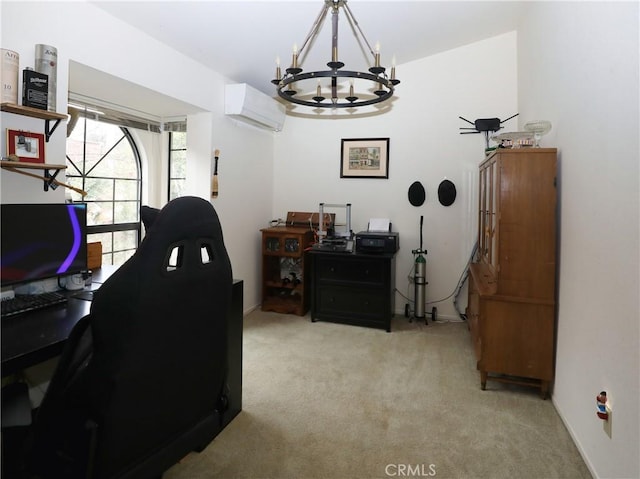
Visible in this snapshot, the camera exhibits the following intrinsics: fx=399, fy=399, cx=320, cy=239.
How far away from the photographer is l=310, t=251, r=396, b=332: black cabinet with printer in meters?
3.85

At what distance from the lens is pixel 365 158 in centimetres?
446

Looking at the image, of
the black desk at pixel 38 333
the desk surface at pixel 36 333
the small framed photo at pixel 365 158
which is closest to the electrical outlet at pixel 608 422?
the black desk at pixel 38 333

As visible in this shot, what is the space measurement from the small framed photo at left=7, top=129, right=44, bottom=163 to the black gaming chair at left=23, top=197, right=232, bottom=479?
4.38ft

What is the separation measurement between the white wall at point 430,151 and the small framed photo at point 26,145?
2.98 m

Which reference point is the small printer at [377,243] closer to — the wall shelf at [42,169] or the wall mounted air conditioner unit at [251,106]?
the wall mounted air conditioner unit at [251,106]

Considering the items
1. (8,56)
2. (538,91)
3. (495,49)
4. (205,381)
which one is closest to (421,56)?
(495,49)

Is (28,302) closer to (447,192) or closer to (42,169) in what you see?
(42,169)

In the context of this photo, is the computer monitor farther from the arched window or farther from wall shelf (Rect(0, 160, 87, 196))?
the arched window

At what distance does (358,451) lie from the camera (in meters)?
2.03

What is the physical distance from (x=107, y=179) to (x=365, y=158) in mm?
2583

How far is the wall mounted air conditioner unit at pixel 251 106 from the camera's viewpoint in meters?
3.75

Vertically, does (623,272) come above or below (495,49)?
below

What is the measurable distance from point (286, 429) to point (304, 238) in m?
2.30

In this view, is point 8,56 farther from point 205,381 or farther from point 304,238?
point 304,238
